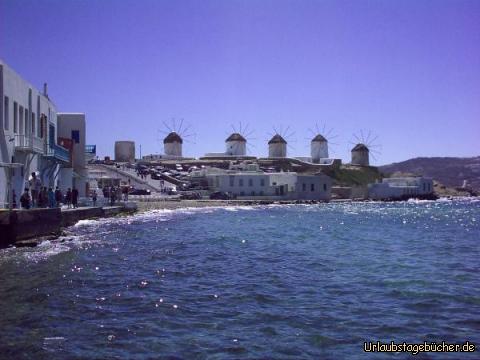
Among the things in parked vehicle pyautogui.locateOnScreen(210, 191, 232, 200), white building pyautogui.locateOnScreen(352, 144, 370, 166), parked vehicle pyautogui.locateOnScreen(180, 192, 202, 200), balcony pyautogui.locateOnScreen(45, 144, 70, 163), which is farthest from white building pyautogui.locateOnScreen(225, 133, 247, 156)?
balcony pyautogui.locateOnScreen(45, 144, 70, 163)

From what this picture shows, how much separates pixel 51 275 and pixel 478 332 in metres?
10.2

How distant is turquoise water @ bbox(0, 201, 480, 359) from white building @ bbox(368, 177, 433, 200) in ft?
259

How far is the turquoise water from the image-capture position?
866 cm

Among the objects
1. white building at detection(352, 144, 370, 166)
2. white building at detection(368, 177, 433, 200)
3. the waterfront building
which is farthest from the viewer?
white building at detection(352, 144, 370, 166)

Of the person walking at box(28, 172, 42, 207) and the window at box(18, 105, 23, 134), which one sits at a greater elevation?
the window at box(18, 105, 23, 134)

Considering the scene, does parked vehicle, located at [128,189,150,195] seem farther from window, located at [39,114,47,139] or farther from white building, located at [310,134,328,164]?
white building, located at [310,134,328,164]

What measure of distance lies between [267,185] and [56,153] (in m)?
48.8

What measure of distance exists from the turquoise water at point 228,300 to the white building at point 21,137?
484cm

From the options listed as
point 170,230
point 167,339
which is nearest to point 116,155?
point 170,230

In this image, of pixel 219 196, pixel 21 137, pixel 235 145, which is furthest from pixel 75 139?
pixel 235 145

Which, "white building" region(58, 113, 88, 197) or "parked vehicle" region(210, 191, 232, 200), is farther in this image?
"parked vehicle" region(210, 191, 232, 200)

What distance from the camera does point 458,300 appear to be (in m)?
12.1

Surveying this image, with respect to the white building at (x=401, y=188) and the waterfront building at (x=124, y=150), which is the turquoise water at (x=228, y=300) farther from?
the waterfront building at (x=124, y=150)

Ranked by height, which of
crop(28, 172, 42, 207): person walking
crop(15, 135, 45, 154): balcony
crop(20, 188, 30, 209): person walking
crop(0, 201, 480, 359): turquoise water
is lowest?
crop(0, 201, 480, 359): turquoise water
